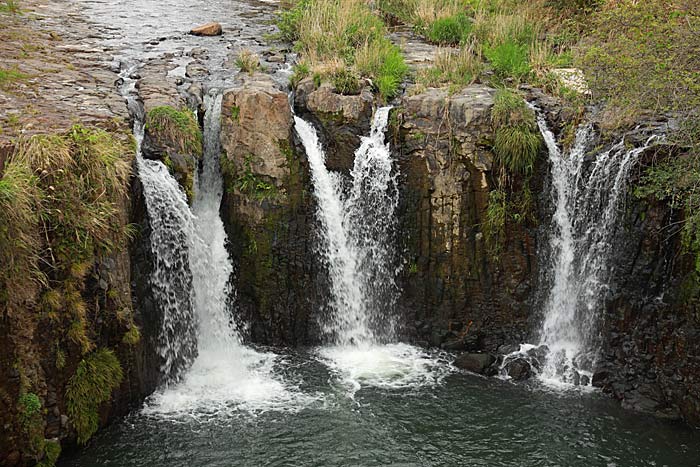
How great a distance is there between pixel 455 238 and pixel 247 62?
17.6ft

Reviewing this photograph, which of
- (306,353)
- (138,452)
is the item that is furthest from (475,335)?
(138,452)

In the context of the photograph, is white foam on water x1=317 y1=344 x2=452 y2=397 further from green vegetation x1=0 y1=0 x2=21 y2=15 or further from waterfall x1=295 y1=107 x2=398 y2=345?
green vegetation x1=0 y1=0 x2=21 y2=15

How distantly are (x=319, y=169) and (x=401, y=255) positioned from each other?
76.7 inches

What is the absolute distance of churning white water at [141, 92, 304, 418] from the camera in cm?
1016

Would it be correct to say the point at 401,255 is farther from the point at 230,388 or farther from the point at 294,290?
the point at 230,388

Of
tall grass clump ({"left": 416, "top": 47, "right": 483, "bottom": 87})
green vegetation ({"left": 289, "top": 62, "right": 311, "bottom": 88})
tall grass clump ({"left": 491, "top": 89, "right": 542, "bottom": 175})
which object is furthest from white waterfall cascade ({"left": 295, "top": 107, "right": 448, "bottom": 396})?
tall grass clump ({"left": 491, "top": 89, "right": 542, "bottom": 175})

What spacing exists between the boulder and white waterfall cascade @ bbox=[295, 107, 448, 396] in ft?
2.27

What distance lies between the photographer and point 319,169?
40.0ft

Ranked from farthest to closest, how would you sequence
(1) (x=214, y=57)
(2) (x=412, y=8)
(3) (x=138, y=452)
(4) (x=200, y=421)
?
(2) (x=412, y=8)
(1) (x=214, y=57)
(4) (x=200, y=421)
(3) (x=138, y=452)

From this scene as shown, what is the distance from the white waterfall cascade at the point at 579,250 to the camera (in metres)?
11.1

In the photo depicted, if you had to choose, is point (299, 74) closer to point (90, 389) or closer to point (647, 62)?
point (647, 62)

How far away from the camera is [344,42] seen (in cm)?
1505

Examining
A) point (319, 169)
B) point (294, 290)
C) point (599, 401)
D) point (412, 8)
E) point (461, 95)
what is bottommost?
point (599, 401)

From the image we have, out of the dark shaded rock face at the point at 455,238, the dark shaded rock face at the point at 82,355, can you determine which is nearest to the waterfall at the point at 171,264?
the dark shaded rock face at the point at 82,355
